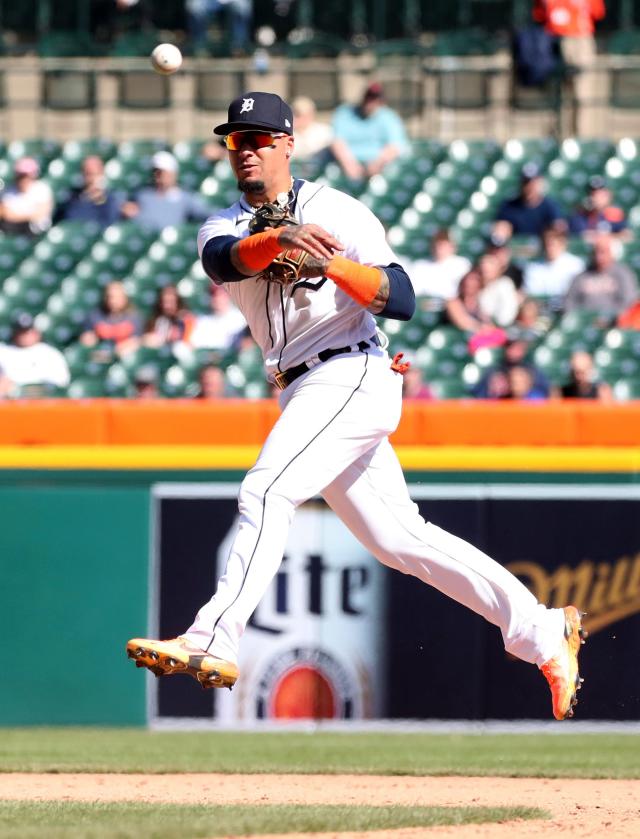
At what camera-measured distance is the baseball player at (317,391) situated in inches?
182

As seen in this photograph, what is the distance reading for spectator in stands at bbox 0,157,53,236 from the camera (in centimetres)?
1187

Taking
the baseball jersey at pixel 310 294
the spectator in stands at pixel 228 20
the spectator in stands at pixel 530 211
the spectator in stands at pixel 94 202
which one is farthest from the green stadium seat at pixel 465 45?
the baseball jersey at pixel 310 294

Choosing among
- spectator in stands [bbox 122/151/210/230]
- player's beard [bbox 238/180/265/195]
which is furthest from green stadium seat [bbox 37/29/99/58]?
player's beard [bbox 238/180/265/195]

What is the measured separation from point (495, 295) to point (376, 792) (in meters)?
5.14

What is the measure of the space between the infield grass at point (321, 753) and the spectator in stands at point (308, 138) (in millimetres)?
5840

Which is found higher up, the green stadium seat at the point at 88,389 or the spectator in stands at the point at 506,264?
the spectator in stands at the point at 506,264

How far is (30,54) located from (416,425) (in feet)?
29.2

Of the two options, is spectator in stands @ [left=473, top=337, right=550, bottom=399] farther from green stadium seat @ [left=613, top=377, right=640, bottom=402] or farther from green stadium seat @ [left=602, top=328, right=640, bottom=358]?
green stadium seat @ [left=602, top=328, right=640, bottom=358]

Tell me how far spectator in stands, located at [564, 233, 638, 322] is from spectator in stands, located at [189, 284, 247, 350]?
2141 mm

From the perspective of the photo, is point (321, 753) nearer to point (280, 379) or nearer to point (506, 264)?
point (280, 379)

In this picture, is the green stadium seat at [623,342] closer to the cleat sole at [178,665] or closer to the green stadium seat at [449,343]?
the green stadium seat at [449,343]

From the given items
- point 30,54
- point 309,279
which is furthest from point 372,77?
point 309,279

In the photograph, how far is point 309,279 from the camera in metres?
4.86

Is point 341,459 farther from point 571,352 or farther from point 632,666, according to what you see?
point 571,352
